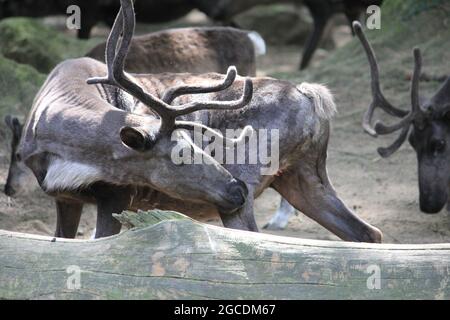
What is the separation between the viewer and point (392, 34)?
966cm

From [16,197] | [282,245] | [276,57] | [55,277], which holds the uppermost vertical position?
[282,245]

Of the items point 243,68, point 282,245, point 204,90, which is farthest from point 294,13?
point 282,245

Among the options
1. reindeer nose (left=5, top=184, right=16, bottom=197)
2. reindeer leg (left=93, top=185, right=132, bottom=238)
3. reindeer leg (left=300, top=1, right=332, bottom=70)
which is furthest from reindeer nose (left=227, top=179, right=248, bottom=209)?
reindeer leg (left=300, top=1, right=332, bottom=70)

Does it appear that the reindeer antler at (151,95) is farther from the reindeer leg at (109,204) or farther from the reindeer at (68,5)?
the reindeer at (68,5)

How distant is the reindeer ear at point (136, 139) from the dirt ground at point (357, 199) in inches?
63.8

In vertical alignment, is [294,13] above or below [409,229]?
below

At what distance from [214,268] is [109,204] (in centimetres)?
133

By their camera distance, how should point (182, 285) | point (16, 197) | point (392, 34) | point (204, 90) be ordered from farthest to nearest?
point (392, 34), point (16, 197), point (204, 90), point (182, 285)

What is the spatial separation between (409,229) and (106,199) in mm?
2386

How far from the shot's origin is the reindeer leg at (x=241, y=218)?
4.75 m

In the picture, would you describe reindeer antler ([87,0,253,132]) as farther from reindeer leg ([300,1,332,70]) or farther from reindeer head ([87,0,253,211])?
reindeer leg ([300,1,332,70])

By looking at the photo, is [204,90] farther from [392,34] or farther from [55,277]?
[392,34]

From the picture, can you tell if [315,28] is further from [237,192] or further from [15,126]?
[237,192]

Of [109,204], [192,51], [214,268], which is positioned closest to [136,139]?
[109,204]
